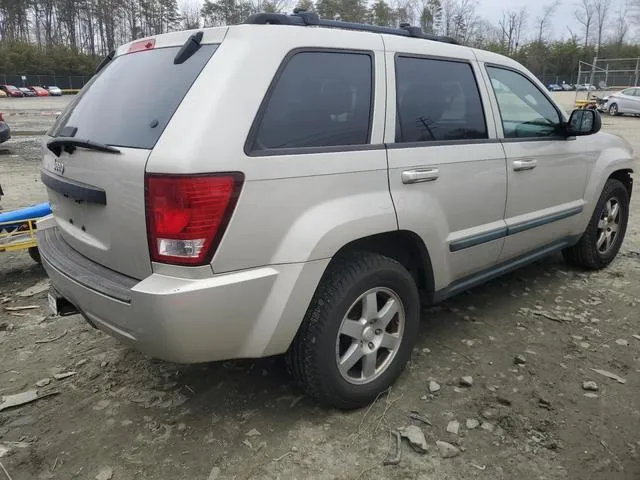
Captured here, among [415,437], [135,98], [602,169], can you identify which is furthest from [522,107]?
[135,98]

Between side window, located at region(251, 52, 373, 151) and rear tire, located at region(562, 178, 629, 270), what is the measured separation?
9.14 ft

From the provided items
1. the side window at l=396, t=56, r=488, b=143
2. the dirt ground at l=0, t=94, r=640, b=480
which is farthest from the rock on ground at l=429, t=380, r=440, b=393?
the side window at l=396, t=56, r=488, b=143

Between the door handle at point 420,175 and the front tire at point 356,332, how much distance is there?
423 millimetres

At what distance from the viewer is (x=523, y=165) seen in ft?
11.6

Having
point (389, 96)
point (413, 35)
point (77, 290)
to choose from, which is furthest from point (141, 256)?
point (413, 35)

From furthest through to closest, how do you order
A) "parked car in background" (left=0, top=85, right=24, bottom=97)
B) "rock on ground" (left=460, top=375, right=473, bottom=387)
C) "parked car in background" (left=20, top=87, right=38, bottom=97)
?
1. "parked car in background" (left=20, top=87, right=38, bottom=97)
2. "parked car in background" (left=0, top=85, right=24, bottom=97)
3. "rock on ground" (left=460, top=375, right=473, bottom=387)

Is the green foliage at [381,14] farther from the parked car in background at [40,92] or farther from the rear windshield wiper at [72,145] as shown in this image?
the rear windshield wiper at [72,145]

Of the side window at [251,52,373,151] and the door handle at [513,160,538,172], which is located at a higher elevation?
the side window at [251,52,373,151]

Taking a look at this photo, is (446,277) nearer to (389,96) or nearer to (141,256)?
(389,96)

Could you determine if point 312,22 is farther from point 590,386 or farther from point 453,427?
point 590,386

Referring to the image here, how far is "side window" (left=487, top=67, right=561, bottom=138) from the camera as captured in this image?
3.54 m

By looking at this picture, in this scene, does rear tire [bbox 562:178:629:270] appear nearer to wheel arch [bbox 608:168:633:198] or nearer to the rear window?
wheel arch [bbox 608:168:633:198]

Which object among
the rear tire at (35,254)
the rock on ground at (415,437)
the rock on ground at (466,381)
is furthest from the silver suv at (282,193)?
the rear tire at (35,254)

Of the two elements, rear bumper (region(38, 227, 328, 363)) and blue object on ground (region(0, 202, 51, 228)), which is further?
blue object on ground (region(0, 202, 51, 228))
